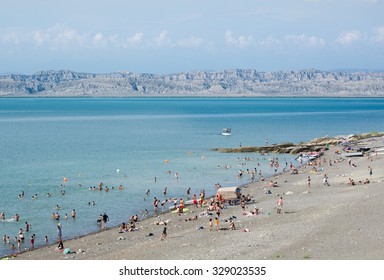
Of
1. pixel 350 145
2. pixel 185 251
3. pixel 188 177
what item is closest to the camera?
pixel 185 251

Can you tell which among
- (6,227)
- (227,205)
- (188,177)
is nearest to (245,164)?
(188,177)

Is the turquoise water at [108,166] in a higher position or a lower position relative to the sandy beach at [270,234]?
lower

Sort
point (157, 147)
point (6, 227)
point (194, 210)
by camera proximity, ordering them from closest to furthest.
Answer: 1. point (6, 227)
2. point (194, 210)
3. point (157, 147)

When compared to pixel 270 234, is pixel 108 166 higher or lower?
lower

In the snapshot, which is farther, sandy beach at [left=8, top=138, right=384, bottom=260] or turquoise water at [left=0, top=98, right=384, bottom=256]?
turquoise water at [left=0, top=98, right=384, bottom=256]

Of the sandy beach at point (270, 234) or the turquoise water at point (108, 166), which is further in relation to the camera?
the turquoise water at point (108, 166)

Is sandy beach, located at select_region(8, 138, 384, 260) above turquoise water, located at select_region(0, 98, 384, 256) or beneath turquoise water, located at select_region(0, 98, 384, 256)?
above

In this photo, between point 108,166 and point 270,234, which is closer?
point 270,234

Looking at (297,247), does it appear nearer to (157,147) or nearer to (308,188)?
(308,188)
